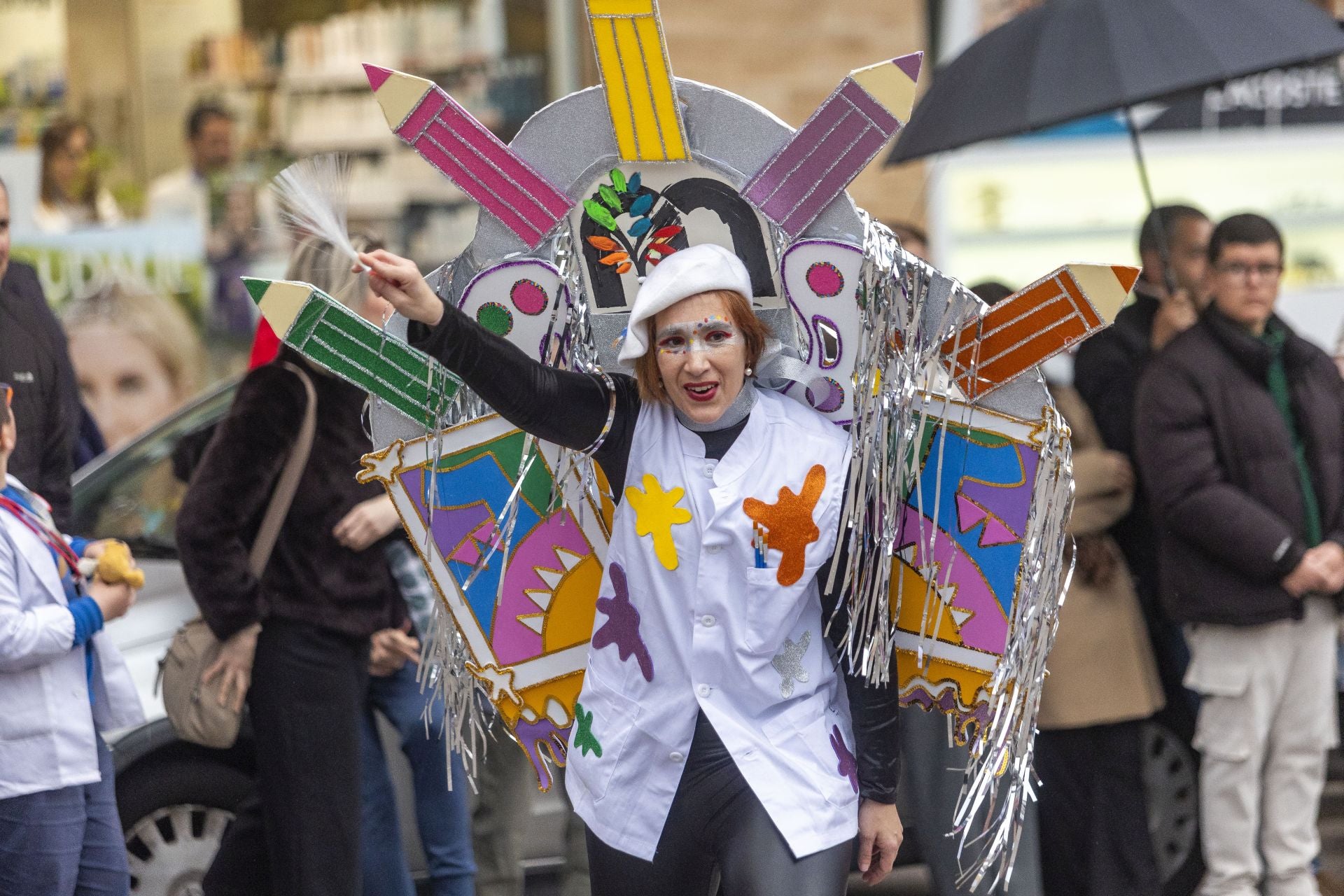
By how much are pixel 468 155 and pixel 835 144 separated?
672 millimetres

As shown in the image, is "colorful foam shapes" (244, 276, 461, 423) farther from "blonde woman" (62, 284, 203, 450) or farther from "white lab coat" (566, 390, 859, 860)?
"blonde woman" (62, 284, 203, 450)

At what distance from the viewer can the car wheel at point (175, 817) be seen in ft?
14.8

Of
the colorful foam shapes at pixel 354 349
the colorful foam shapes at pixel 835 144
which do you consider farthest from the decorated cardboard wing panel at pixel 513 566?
the colorful foam shapes at pixel 835 144

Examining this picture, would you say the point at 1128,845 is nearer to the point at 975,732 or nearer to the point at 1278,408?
the point at 1278,408

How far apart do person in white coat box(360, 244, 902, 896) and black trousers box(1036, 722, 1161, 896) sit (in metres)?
1.92

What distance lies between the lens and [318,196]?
2.97m

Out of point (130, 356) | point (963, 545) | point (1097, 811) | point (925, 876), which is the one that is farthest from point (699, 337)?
point (130, 356)

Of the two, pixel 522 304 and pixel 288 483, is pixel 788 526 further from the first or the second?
pixel 288 483

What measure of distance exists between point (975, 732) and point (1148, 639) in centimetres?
192

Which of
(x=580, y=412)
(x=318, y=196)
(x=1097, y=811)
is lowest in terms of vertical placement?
(x=1097, y=811)

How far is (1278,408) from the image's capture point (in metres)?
4.89

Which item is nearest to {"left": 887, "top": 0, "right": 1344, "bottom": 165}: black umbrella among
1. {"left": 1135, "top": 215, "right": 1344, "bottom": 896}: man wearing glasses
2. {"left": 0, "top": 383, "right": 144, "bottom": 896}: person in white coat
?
{"left": 1135, "top": 215, "right": 1344, "bottom": 896}: man wearing glasses

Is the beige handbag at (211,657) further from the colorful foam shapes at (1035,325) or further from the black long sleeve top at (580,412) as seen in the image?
the colorful foam shapes at (1035,325)

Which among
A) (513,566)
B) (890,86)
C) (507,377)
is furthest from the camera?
(513,566)
